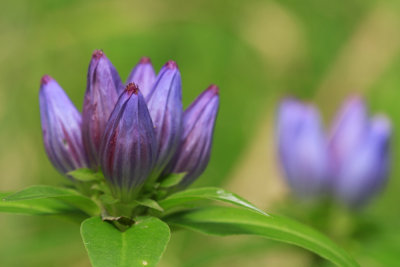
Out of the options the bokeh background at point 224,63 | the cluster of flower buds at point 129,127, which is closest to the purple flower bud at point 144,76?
the cluster of flower buds at point 129,127

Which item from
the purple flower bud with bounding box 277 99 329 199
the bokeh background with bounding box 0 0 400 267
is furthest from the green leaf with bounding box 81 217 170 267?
the bokeh background with bounding box 0 0 400 267

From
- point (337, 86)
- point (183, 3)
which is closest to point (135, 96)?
point (337, 86)

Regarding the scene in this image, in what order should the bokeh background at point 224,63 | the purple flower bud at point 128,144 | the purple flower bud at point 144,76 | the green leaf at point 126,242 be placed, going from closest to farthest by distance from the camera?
the green leaf at point 126,242 < the purple flower bud at point 128,144 < the purple flower bud at point 144,76 < the bokeh background at point 224,63

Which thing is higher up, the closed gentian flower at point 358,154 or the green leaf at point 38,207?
the closed gentian flower at point 358,154

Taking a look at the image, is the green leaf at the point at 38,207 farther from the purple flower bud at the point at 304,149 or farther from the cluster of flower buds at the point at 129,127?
the purple flower bud at the point at 304,149

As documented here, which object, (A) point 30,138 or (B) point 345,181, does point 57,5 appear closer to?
(A) point 30,138

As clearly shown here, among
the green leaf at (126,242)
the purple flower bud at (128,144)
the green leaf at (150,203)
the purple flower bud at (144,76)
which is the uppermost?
the purple flower bud at (144,76)
